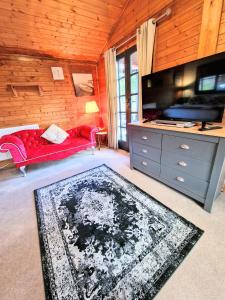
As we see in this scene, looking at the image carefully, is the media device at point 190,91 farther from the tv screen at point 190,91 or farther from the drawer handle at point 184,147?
the drawer handle at point 184,147

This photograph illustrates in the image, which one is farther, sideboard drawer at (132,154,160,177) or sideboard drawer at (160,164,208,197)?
sideboard drawer at (132,154,160,177)

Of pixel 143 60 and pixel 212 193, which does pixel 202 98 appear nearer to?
pixel 212 193

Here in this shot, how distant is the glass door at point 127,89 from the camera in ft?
9.20

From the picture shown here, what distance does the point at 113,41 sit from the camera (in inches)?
118

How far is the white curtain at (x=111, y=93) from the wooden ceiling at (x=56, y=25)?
1.52 feet

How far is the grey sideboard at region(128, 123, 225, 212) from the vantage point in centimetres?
138

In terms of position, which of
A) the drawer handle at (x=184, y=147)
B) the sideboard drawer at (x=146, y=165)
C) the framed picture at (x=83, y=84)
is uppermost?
the framed picture at (x=83, y=84)

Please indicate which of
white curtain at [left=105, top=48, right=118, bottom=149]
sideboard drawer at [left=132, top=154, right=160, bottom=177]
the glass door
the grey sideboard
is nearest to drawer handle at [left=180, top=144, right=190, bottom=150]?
the grey sideboard

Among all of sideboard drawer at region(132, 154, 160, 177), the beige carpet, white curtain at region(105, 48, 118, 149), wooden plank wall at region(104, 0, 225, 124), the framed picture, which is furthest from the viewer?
the framed picture

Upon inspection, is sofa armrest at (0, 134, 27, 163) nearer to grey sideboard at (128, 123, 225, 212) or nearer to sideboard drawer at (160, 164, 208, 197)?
grey sideboard at (128, 123, 225, 212)

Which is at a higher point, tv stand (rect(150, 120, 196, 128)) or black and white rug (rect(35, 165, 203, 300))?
tv stand (rect(150, 120, 196, 128))

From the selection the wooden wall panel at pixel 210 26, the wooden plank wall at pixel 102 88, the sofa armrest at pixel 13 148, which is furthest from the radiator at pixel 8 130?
the wooden wall panel at pixel 210 26

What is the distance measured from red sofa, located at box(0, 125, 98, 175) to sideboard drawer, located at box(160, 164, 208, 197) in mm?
1786

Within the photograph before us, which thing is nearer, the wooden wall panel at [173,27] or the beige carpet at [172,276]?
the beige carpet at [172,276]
